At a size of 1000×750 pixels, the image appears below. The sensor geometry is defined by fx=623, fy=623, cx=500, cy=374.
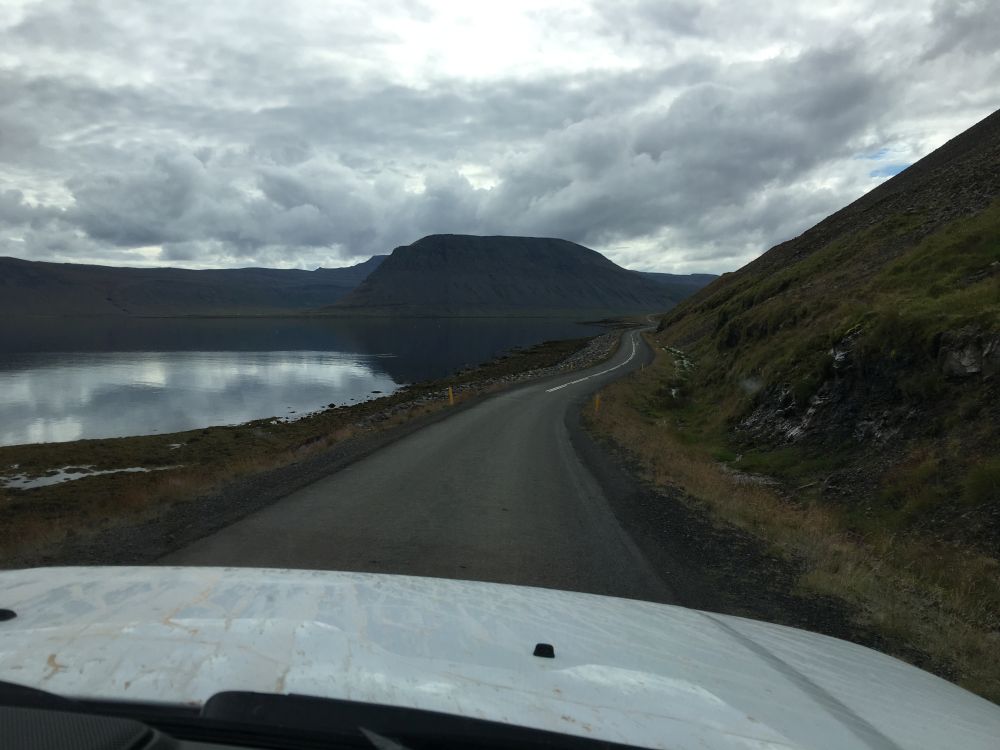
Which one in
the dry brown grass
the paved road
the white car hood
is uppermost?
the white car hood

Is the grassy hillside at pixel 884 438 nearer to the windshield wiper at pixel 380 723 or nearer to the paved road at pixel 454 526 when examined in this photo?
the paved road at pixel 454 526

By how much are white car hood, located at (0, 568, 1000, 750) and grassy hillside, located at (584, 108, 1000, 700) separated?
8.50ft

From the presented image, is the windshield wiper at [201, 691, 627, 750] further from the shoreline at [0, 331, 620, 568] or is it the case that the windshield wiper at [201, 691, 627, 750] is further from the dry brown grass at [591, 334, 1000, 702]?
the shoreline at [0, 331, 620, 568]

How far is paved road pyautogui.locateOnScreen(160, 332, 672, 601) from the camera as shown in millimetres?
6371

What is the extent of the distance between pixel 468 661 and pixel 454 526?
5.82 meters

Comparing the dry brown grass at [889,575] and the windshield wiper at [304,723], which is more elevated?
the windshield wiper at [304,723]

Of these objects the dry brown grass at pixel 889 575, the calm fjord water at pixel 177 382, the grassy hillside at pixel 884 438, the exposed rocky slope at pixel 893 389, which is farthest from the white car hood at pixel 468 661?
the calm fjord water at pixel 177 382

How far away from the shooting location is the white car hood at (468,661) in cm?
196

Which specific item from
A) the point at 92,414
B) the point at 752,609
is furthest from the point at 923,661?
the point at 92,414

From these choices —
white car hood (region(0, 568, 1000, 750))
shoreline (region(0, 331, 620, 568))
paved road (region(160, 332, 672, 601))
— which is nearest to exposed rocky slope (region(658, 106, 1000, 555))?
paved road (region(160, 332, 672, 601))

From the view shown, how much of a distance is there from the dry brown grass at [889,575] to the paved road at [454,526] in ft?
5.81

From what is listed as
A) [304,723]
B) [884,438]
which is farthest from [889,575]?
[304,723]

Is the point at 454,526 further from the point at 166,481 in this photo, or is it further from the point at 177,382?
the point at 177,382

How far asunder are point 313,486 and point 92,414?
30169 mm
